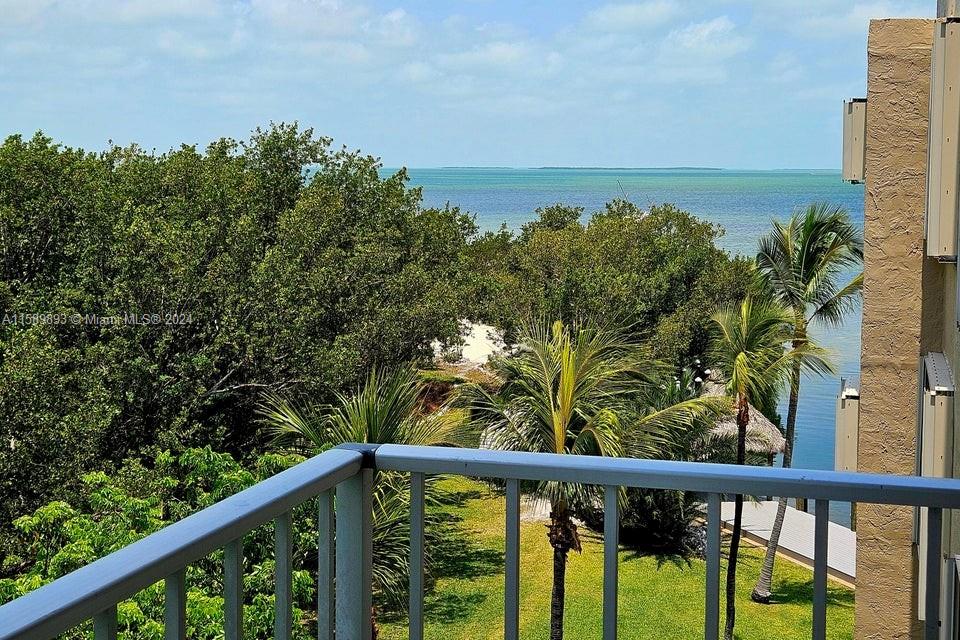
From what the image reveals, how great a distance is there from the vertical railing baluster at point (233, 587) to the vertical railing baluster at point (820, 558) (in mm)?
670

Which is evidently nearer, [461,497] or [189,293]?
[189,293]

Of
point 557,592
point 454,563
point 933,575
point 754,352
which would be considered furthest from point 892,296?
point 454,563

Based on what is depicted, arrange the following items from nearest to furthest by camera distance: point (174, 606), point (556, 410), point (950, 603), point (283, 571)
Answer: point (174, 606)
point (283, 571)
point (950, 603)
point (556, 410)

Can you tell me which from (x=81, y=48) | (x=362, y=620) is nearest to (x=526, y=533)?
(x=362, y=620)

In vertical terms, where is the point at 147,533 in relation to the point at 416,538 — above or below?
below

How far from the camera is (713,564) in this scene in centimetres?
119

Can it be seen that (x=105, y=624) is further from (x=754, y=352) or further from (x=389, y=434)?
(x=754, y=352)

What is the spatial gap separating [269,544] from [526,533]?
933 cm

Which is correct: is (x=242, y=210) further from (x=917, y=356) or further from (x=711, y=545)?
(x=711, y=545)

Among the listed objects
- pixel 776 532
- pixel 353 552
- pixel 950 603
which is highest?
pixel 353 552

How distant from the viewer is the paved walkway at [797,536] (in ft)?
55.5

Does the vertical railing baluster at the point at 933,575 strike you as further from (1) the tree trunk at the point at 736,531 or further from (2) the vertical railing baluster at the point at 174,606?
(1) the tree trunk at the point at 736,531

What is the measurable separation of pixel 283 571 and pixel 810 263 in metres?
14.3

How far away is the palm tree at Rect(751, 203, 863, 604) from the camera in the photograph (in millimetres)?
14086
